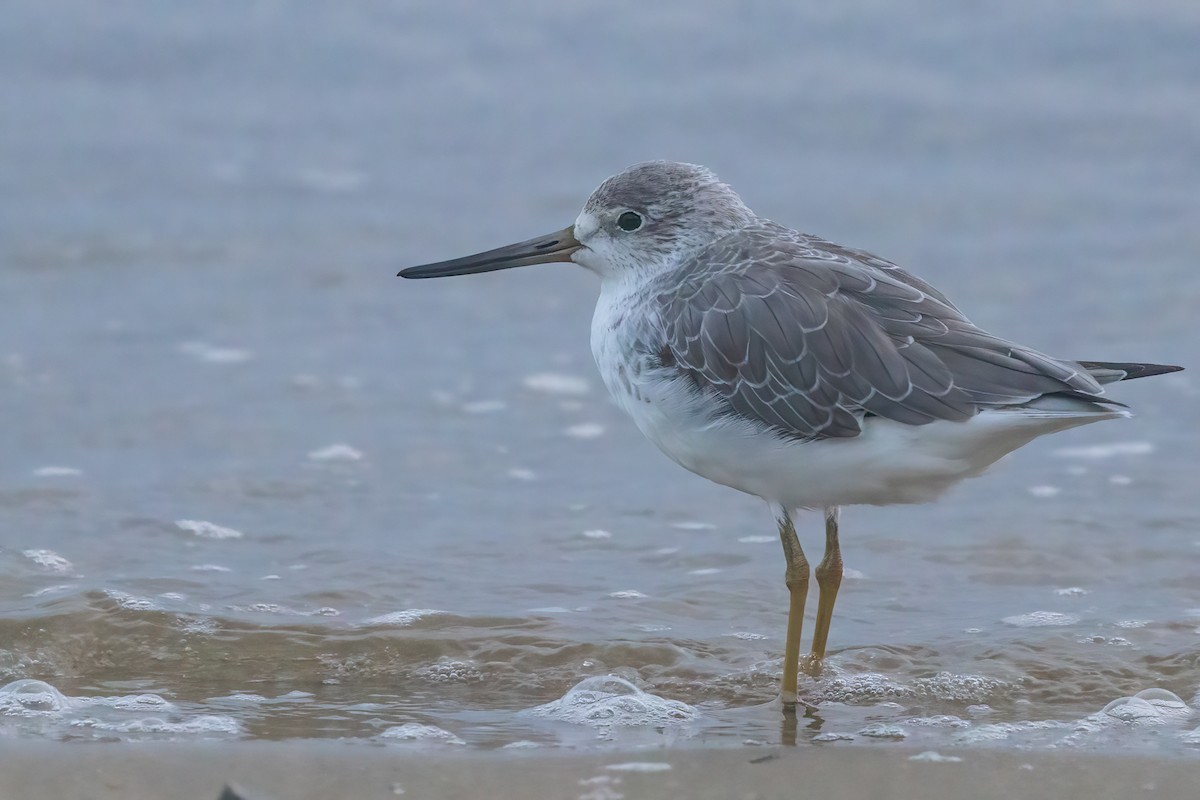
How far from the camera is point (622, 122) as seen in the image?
13.7m

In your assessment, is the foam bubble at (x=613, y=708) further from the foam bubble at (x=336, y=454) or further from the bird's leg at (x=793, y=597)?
the foam bubble at (x=336, y=454)

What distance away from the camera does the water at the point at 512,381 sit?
6504 mm

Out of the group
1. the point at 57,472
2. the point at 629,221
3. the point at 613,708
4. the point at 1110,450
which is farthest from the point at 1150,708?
the point at 57,472

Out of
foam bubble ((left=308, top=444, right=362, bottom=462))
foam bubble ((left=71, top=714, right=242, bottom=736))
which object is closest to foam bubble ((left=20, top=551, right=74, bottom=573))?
foam bubble ((left=308, top=444, right=362, bottom=462))

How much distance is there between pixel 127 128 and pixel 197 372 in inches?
165

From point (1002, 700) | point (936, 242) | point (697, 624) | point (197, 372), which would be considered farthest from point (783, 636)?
point (936, 242)

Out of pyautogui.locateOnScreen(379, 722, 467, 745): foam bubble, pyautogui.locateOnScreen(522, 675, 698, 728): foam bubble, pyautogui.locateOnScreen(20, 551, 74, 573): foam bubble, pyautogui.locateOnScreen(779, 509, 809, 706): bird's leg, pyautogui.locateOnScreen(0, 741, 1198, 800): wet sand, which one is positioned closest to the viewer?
pyautogui.locateOnScreen(0, 741, 1198, 800): wet sand

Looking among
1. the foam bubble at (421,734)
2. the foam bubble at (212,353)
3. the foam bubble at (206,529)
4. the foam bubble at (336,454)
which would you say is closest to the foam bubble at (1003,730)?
the foam bubble at (421,734)

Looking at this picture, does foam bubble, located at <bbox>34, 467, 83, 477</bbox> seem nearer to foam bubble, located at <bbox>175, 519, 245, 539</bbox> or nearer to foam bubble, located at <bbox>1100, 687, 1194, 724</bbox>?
foam bubble, located at <bbox>175, 519, 245, 539</bbox>

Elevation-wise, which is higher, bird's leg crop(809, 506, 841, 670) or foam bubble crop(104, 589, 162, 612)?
bird's leg crop(809, 506, 841, 670)

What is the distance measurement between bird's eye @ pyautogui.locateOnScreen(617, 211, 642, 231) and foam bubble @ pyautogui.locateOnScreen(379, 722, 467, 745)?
223 cm

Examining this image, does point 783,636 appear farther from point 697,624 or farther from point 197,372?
point 197,372

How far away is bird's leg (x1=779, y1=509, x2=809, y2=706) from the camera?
6.30 m

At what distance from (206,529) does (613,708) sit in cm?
295
